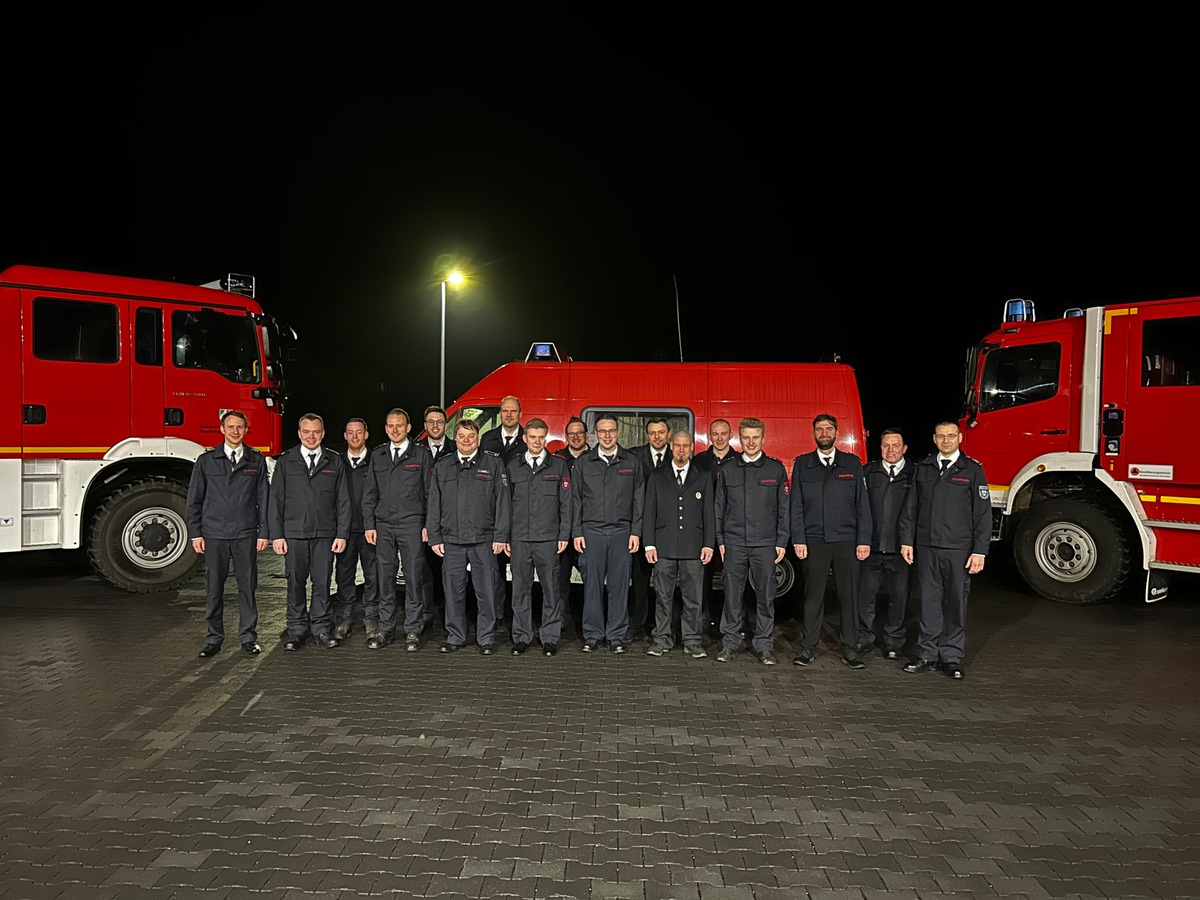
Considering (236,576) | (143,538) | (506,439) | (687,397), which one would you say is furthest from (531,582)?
(143,538)

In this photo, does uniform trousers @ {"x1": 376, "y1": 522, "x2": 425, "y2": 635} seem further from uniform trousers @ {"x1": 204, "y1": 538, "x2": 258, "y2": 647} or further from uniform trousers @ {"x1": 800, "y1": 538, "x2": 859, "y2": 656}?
uniform trousers @ {"x1": 800, "y1": 538, "x2": 859, "y2": 656}

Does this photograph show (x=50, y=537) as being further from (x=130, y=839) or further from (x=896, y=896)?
(x=896, y=896)

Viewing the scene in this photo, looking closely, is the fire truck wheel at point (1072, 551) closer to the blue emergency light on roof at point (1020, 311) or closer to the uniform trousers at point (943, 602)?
the blue emergency light on roof at point (1020, 311)

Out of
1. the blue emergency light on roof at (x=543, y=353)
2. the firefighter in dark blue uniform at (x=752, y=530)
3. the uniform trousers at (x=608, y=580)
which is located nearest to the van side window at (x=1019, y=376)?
the firefighter in dark blue uniform at (x=752, y=530)

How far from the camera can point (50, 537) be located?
8.20m

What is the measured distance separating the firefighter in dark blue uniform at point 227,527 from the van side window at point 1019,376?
26.5 ft

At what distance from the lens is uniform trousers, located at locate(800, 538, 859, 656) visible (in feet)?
20.5

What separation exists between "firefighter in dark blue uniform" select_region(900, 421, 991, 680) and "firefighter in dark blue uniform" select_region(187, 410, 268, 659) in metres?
5.24

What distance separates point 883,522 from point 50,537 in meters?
8.24

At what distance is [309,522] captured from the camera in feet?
21.3

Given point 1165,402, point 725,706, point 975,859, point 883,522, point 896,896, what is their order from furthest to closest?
point 1165,402 → point 883,522 → point 725,706 → point 975,859 → point 896,896

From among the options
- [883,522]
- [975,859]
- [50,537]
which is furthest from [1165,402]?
→ [50,537]

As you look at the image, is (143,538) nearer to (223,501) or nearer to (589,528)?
(223,501)

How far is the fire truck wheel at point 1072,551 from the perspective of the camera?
327 inches
